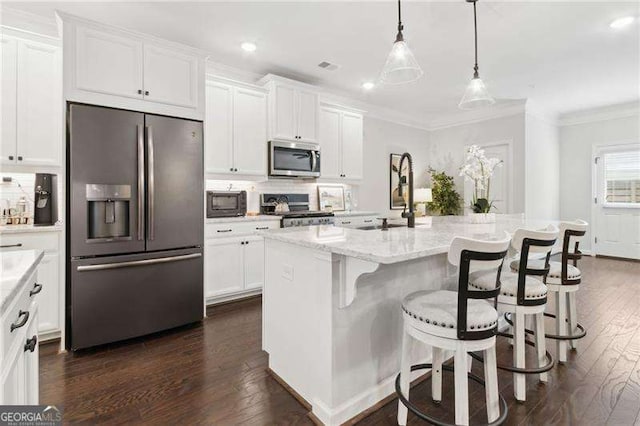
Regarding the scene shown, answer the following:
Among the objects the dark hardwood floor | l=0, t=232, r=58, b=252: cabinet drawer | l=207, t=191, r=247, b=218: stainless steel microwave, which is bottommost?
the dark hardwood floor

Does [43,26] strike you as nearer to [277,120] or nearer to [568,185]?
[277,120]

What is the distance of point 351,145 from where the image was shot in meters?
5.12

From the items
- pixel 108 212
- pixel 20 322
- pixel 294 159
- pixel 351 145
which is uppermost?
pixel 351 145

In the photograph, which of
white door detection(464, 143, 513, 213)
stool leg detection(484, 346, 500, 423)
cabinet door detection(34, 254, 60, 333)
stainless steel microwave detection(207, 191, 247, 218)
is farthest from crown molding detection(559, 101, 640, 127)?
cabinet door detection(34, 254, 60, 333)

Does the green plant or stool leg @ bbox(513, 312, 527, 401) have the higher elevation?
the green plant

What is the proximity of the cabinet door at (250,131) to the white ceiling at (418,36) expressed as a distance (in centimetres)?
45

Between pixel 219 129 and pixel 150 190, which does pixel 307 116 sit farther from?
pixel 150 190

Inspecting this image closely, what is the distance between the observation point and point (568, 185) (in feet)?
22.0

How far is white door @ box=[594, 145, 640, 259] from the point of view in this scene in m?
5.98

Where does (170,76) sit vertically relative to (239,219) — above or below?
above

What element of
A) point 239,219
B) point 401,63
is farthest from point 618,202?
point 239,219

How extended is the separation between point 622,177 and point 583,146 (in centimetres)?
88

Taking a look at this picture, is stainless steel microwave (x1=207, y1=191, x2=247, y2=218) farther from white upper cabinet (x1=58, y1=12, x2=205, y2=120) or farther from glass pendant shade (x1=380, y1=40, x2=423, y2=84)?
glass pendant shade (x1=380, y1=40, x2=423, y2=84)

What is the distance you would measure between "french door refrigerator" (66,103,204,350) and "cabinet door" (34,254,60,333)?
0.31m
